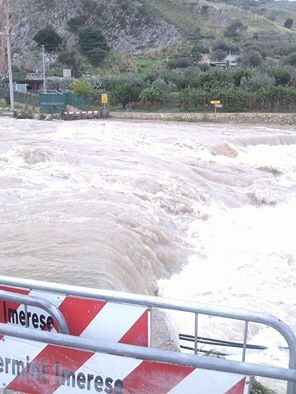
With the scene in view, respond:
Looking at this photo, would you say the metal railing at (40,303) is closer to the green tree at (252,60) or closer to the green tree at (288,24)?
the green tree at (252,60)

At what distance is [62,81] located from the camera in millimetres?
46781

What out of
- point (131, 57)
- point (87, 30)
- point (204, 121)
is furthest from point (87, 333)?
point (87, 30)

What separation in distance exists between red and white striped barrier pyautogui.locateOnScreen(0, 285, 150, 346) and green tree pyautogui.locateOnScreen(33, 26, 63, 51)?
227 feet

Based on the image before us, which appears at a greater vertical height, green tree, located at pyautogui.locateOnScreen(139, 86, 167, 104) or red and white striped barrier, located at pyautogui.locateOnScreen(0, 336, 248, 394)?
red and white striped barrier, located at pyautogui.locateOnScreen(0, 336, 248, 394)

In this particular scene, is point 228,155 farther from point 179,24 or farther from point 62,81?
point 179,24

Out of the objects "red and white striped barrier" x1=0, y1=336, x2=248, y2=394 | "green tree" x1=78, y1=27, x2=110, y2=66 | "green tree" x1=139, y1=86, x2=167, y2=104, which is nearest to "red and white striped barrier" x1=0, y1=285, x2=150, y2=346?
"red and white striped barrier" x1=0, y1=336, x2=248, y2=394

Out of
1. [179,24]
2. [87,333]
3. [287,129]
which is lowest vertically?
[287,129]

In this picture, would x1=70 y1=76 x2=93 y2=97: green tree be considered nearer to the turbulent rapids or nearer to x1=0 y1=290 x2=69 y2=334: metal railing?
the turbulent rapids

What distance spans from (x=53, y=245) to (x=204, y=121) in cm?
2477

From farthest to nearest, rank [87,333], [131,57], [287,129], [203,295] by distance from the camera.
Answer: [131,57] < [287,129] < [203,295] < [87,333]

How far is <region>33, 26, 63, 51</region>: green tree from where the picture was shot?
6938 centimetres

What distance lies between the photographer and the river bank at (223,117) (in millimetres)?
32000

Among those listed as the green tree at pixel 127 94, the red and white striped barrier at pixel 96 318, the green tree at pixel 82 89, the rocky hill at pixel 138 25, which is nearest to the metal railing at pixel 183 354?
the red and white striped barrier at pixel 96 318

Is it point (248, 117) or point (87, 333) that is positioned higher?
point (87, 333)
